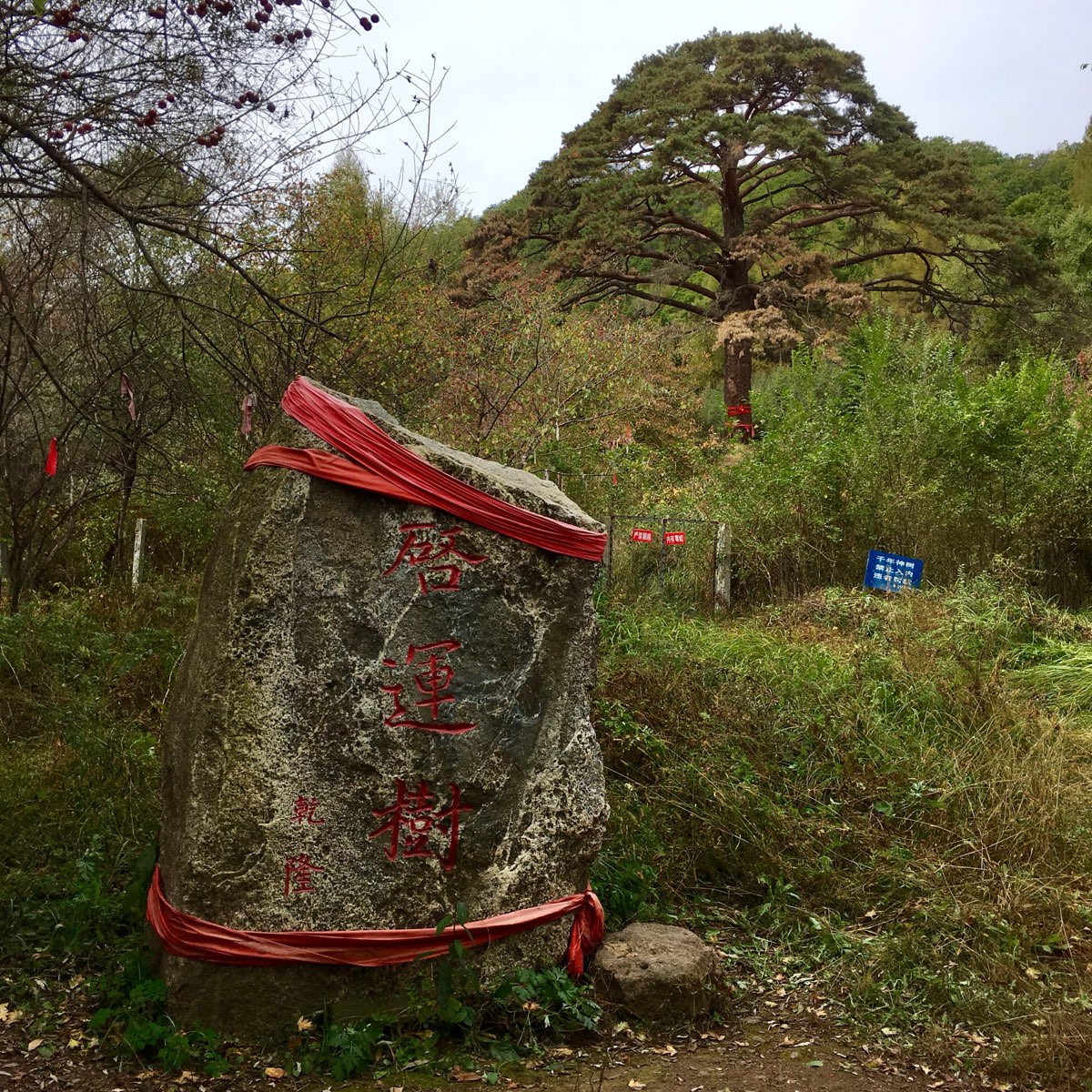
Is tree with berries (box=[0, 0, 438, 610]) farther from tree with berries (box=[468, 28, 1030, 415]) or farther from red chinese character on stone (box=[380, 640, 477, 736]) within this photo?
tree with berries (box=[468, 28, 1030, 415])

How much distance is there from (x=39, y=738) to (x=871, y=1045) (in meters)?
4.01

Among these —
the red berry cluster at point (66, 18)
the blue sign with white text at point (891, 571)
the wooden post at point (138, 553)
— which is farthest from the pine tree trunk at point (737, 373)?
the red berry cluster at point (66, 18)

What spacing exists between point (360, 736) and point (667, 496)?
713cm

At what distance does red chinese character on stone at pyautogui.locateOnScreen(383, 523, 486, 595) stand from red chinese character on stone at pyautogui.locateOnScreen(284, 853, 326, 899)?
854 mm

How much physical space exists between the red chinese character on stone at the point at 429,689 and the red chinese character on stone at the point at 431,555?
0.59ft

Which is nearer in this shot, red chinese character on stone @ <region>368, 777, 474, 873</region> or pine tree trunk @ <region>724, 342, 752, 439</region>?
red chinese character on stone @ <region>368, 777, 474, 873</region>

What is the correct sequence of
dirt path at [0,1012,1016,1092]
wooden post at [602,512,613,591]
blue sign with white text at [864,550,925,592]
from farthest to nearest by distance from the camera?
wooden post at [602,512,613,591] < blue sign with white text at [864,550,925,592] < dirt path at [0,1012,1016,1092]

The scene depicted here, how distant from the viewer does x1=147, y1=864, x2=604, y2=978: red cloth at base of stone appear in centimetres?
310

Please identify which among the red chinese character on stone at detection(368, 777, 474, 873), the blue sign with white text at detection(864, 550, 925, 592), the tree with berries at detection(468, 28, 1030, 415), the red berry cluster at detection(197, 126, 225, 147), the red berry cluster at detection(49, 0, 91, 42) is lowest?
the red chinese character on stone at detection(368, 777, 474, 873)

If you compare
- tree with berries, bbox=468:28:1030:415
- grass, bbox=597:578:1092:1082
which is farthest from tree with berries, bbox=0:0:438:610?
tree with berries, bbox=468:28:1030:415

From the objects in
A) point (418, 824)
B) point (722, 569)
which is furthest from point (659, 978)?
point (722, 569)

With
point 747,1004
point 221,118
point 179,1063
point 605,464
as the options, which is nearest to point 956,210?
point 605,464

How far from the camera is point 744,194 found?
51.0 feet

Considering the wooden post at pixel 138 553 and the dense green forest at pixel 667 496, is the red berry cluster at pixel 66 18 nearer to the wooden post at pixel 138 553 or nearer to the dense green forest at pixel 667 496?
the dense green forest at pixel 667 496
